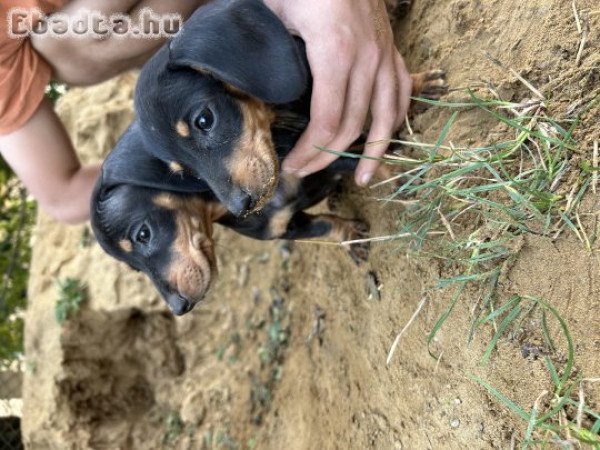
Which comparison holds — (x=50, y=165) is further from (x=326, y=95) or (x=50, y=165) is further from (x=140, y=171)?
(x=326, y=95)

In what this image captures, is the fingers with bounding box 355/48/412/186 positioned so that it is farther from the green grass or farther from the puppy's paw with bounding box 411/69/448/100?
the green grass

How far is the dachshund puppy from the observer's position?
2.06 m

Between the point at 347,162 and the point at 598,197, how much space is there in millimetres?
1332

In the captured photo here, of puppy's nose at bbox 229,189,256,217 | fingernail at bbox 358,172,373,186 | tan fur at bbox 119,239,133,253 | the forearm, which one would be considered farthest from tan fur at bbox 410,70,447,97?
the forearm

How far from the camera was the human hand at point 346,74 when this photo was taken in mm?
2180

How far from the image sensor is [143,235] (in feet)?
9.00

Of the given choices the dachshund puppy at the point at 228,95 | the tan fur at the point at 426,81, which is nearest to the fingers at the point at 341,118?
the dachshund puppy at the point at 228,95

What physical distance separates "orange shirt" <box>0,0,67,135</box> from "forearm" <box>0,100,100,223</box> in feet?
0.29

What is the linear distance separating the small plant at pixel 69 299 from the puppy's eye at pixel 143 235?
2.11 metres

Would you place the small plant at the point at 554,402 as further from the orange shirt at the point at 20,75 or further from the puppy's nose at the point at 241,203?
the orange shirt at the point at 20,75

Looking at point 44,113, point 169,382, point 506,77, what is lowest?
point 169,382

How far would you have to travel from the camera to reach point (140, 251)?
277 cm

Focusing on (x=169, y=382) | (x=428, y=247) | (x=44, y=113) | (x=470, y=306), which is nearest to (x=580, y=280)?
(x=470, y=306)

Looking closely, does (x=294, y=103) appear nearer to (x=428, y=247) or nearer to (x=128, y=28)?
(x=428, y=247)
